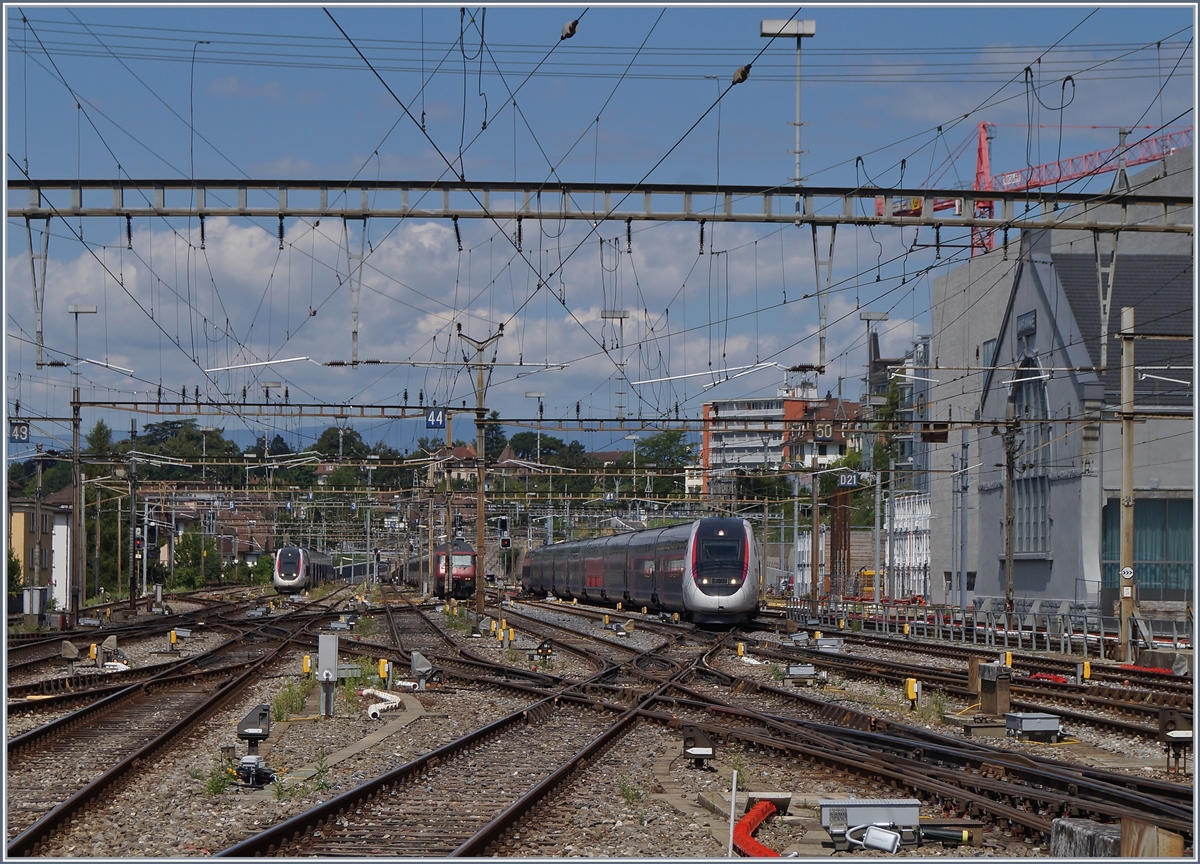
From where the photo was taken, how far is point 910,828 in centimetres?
1002

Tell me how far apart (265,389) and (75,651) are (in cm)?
2223

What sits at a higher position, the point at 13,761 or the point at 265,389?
the point at 265,389

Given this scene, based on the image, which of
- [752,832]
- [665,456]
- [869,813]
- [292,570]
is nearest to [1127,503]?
[869,813]

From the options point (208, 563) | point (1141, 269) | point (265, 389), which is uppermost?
point (1141, 269)

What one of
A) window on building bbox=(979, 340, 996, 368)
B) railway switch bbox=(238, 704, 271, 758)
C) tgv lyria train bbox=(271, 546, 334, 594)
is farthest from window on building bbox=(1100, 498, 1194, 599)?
tgv lyria train bbox=(271, 546, 334, 594)

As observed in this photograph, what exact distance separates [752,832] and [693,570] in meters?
30.0

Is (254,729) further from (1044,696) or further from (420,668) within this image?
(1044,696)

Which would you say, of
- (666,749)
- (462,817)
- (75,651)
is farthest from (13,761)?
(75,651)

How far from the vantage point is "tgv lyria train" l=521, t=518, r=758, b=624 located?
3997 centimetres

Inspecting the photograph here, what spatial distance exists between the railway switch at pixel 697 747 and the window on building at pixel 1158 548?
3534 cm

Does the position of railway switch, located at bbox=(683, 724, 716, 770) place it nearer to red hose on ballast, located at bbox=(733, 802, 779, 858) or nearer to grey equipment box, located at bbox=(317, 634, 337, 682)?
red hose on ballast, located at bbox=(733, 802, 779, 858)

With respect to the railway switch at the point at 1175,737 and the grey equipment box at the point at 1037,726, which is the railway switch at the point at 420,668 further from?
the railway switch at the point at 1175,737

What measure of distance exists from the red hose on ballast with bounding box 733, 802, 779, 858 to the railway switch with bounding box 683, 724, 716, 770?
8.89 ft

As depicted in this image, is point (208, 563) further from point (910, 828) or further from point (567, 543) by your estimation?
point (910, 828)
